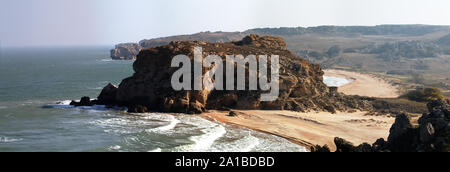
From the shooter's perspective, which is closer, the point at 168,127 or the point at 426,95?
the point at 168,127

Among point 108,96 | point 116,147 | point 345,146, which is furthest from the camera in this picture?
point 108,96

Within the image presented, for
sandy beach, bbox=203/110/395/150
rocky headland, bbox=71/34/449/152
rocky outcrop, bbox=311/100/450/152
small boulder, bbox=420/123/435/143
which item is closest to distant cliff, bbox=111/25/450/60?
rocky headland, bbox=71/34/449/152

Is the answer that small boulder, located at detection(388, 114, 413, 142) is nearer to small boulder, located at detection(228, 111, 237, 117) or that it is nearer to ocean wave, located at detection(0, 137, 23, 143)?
small boulder, located at detection(228, 111, 237, 117)

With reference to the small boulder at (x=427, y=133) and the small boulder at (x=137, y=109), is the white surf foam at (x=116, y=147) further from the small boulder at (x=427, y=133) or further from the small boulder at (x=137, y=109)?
the small boulder at (x=427, y=133)

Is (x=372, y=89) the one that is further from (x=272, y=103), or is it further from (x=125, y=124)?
(x=125, y=124)

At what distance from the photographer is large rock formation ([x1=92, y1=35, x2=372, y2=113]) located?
3516cm

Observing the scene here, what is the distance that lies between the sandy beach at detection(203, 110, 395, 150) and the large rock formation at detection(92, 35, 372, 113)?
1.61 metres

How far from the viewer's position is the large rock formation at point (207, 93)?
3516 cm

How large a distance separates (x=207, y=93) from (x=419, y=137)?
2013cm

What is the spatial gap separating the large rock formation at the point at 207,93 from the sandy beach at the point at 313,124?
1.61 metres

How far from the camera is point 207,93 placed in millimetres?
35781

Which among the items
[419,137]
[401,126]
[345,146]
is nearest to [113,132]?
[345,146]
